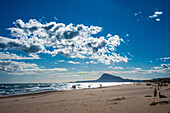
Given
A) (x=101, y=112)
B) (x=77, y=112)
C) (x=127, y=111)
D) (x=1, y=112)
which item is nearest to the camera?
(x=127, y=111)

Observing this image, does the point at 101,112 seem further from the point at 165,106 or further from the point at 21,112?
the point at 21,112

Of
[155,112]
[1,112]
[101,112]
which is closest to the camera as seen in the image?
[155,112]

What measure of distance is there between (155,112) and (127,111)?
184 centimetres

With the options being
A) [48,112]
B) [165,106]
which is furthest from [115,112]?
[48,112]

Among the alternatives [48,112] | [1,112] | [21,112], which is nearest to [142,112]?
[48,112]

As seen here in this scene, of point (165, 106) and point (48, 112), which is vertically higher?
point (165, 106)

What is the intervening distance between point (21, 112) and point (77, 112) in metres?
6.42

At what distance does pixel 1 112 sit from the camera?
1559cm

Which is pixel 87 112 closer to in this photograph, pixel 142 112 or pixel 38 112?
pixel 142 112

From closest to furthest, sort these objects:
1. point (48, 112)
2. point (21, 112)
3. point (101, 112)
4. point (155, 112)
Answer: point (155, 112) → point (101, 112) → point (48, 112) → point (21, 112)

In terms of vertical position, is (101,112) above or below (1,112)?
above

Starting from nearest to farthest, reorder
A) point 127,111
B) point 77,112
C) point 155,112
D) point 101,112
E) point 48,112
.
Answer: point 155,112 < point 127,111 < point 101,112 < point 77,112 < point 48,112

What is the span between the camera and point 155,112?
9.10m

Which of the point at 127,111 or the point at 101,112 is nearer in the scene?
the point at 127,111
